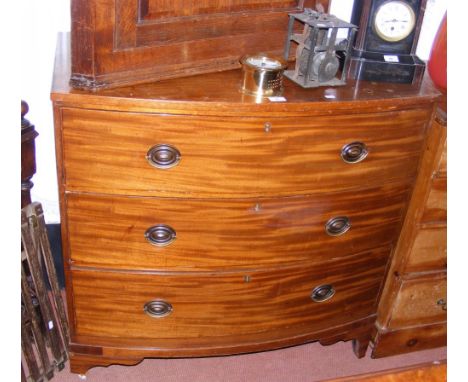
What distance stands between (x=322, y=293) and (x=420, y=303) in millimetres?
417

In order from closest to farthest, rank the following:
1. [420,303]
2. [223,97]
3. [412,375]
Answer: [412,375], [223,97], [420,303]

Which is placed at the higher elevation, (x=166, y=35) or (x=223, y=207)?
(x=166, y=35)

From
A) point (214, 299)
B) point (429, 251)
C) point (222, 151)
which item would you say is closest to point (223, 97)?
point (222, 151)

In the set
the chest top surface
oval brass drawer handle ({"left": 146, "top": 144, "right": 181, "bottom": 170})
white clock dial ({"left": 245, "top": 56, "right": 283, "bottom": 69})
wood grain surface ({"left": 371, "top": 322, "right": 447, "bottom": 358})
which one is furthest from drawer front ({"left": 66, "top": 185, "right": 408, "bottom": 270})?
wood grain surface ({"left": 371, "top": 322, "right": 447, "bottom": 358})

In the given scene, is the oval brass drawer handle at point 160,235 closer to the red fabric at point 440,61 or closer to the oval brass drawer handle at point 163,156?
the oval brass drawer handle at point 163,156

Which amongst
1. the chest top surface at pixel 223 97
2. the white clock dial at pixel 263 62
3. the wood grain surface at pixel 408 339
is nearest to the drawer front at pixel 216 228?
the chest top surface at pixel 223 97

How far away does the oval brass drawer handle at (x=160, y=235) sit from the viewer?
5.32 feet

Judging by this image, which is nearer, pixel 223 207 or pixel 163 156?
pixel 163 156

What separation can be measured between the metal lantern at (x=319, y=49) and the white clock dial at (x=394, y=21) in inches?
3.6

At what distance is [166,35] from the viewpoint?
1514 mm

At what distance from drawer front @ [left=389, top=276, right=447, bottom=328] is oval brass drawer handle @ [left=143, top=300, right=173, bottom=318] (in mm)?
832

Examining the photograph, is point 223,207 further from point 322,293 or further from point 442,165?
point 442,165

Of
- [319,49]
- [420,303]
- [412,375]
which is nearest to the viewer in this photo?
[412,375]

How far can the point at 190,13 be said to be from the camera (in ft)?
5.03
